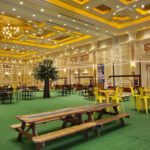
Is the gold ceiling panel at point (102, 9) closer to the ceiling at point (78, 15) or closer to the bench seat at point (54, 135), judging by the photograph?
the ceiling at point (78, 15)

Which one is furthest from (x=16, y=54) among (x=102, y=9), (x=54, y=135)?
(x=54, y=135)

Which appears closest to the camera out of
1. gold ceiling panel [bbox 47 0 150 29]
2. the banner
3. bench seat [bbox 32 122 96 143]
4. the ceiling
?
bench seat [bbox 32 122 96 143]

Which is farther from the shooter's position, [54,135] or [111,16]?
[111,16]

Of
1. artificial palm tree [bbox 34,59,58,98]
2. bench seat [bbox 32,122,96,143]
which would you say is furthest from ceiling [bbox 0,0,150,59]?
bench seat [bbox 32,122,96,143]

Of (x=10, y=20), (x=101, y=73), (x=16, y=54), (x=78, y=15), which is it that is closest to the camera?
(x=78, y=15)

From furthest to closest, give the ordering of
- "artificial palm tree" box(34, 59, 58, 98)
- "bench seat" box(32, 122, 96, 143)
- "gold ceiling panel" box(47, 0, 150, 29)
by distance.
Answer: "artificial palm tree" box(34, 59, 58, 98) < "gold ceiling panel" box(47, 0, 150, 29) < "bench seat" box(32, 122, 96, 143)

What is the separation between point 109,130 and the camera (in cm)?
422

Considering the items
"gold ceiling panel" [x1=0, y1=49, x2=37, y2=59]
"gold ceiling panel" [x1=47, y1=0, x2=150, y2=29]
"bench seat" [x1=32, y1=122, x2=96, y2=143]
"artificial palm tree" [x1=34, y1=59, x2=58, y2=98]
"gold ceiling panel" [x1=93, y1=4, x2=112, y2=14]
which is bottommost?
"bench seat" [x1=32, y1=122, x2=96, y2=143]

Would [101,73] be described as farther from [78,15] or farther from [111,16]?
[78,15]

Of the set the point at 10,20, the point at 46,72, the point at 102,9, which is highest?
the point at 102,9

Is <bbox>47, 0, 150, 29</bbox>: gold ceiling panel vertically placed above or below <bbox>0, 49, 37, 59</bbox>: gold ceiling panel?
above

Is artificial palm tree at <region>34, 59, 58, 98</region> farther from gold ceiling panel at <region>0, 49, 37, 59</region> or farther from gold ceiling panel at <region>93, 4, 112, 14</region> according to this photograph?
gold ceiling panel at <region>0, 49, 37, 59</region>

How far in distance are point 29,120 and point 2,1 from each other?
6251mm

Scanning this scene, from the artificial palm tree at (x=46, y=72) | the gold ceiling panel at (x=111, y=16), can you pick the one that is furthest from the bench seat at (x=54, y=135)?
the artificial palm tree at (x=46, y=72)
